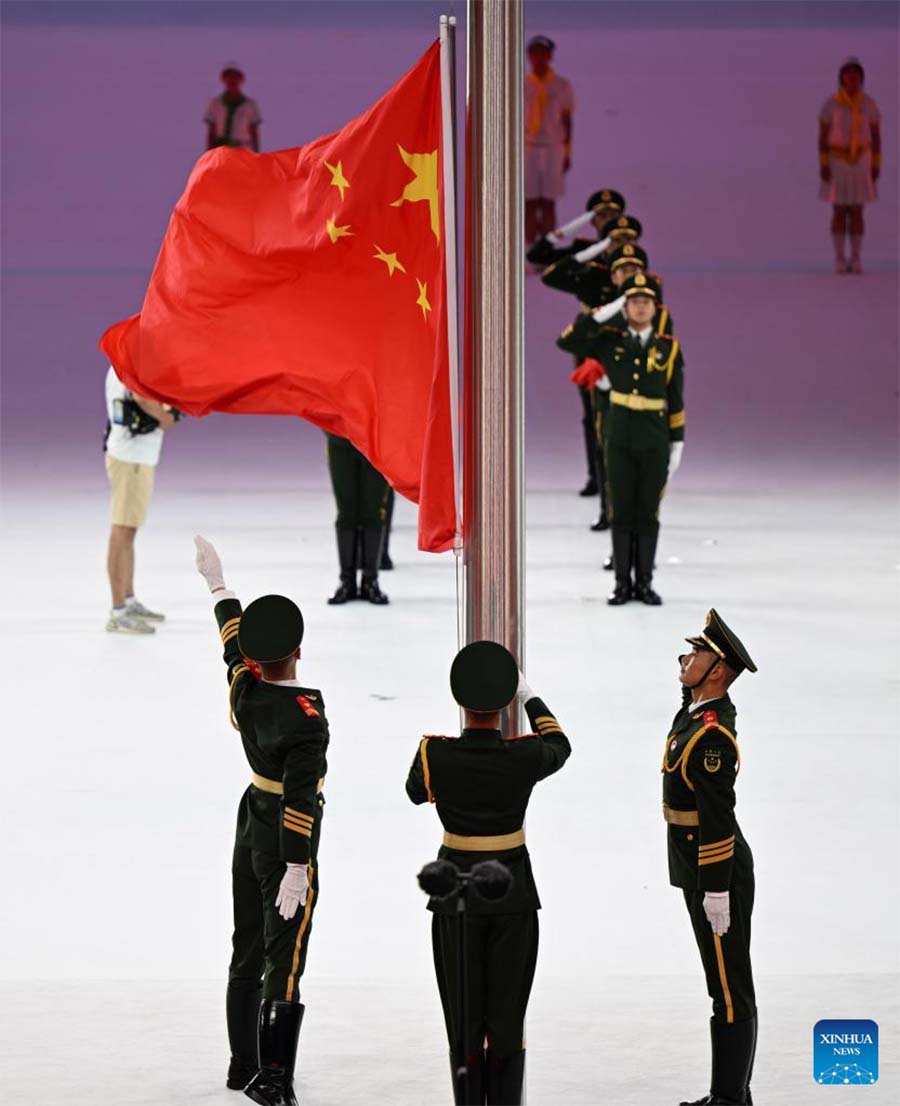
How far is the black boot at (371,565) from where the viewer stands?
11.2 meters

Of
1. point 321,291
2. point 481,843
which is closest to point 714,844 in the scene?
point 481,843

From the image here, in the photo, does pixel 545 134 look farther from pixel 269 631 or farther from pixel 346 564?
pixel 269 631

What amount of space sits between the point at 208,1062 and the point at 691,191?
68.4 feet

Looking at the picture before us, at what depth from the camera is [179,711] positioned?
9.20 metres

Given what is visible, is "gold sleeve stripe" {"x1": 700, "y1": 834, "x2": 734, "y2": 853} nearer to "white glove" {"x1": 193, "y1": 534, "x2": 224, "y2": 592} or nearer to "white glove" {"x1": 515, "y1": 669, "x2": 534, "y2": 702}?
"white glove" {"x1": 515, "y1": 669, "x2": 534, "y2": 702}

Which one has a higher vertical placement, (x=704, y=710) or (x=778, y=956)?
(x=704, y=710)

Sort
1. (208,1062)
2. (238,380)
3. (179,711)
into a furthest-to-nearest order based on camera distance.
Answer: (179,711), (238,380), (208,1062)

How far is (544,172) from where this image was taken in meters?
22.7

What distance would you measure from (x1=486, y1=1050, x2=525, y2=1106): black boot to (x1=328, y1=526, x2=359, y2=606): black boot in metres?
6.22

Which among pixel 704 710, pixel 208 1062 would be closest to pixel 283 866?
pixel 208 1062

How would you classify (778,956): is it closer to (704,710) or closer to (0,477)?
(704,710)

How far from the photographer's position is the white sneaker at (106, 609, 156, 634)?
10.6 meters

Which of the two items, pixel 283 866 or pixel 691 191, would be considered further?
pixel 691 191

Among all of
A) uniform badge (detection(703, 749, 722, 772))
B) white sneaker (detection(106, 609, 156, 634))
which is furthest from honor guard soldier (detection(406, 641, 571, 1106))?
white sneaker (detection(106, 609, 156, 634))
